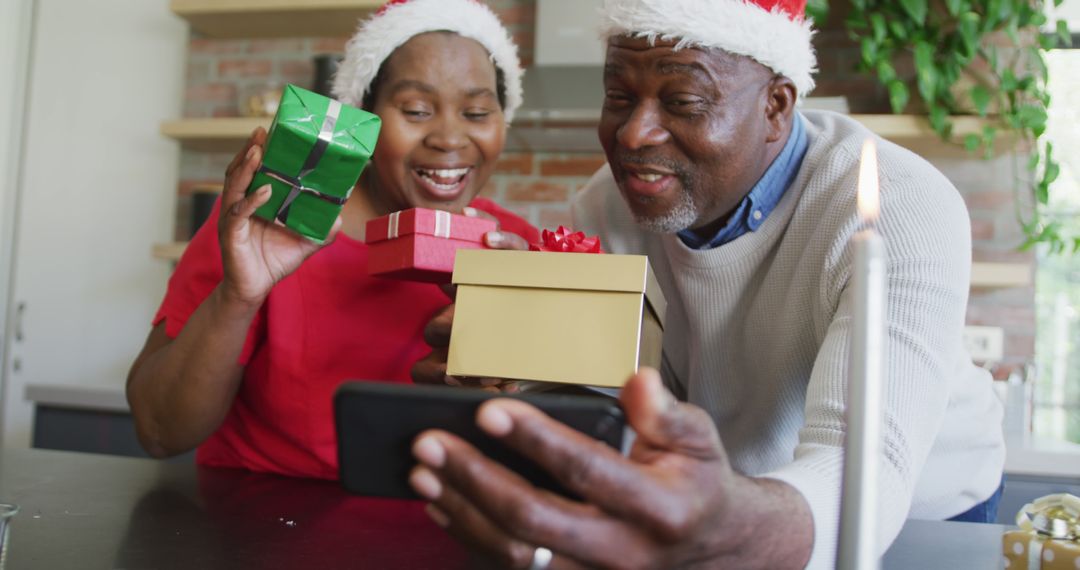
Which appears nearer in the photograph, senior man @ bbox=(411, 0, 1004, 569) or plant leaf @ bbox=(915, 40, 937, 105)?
senior man @ bbox=(411, 0, 1004, 569)

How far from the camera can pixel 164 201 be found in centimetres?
313

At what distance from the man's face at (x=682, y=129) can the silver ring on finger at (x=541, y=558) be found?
2.23 ft

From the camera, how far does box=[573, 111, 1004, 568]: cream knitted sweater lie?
0.78 m

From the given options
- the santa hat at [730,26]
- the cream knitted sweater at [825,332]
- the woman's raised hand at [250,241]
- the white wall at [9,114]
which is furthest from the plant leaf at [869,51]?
the white wall at [9,114]

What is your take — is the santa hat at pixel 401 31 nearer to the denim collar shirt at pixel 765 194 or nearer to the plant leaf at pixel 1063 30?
the denim collar shirt at pixel 765 194

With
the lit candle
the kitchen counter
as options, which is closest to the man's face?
the lit candle

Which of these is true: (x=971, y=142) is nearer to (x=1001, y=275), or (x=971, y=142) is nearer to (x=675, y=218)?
(x=1001, y=275)

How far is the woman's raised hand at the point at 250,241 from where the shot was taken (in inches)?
38.1

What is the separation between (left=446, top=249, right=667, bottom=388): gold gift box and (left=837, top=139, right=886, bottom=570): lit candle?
435 millimetres

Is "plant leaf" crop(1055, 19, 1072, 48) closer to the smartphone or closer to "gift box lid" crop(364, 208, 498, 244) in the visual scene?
"gift box lid" crop(364, 208, 498, 244)

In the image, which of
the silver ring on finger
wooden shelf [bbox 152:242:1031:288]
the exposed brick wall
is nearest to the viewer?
the silver ring on finger

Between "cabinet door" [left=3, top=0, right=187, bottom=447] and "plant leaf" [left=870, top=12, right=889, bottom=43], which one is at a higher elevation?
"plant leaf" [left=870, top=12, right=889, bottom=43]

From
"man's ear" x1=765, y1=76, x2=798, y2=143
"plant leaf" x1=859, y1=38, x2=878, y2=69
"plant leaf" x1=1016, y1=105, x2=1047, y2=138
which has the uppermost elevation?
"plant leaf" x1=859, y1=38, x2=878, y2=69

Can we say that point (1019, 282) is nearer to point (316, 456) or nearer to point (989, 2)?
point (989, 2)
